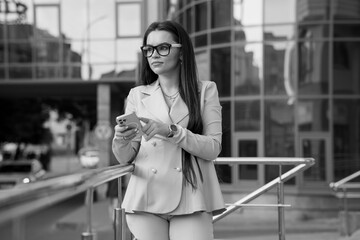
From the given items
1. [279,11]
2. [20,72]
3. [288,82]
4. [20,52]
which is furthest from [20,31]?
[288,82]

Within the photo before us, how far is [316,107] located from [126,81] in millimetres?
10469

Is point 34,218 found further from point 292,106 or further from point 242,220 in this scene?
point 292,106

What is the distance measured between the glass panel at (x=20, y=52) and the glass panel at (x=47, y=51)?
0.33m

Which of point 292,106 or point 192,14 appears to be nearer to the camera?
point 292,106

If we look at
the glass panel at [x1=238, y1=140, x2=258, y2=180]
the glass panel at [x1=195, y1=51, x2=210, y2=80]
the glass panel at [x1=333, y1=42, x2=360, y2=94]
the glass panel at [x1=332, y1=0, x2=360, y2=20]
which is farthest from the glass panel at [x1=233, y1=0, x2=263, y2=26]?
the glass panel at [x1=238, y1=140, x2=258, y2=180]

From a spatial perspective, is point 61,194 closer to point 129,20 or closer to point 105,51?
point 105,51

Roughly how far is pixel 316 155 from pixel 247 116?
2.26 m

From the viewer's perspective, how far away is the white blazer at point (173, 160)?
2479mm

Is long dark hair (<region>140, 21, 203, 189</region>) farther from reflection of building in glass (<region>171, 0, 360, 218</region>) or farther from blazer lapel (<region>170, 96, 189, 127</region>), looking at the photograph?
reflection of building in glass (<region>171, 0, 360, 218</region>)

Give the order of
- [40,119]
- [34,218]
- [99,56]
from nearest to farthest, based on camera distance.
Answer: [34,218], [99,56], [40,119]

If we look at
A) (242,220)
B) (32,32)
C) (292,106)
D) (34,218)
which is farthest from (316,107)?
(34,218)

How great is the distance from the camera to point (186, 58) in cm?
264

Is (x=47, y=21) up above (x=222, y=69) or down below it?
above

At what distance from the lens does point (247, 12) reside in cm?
1742
